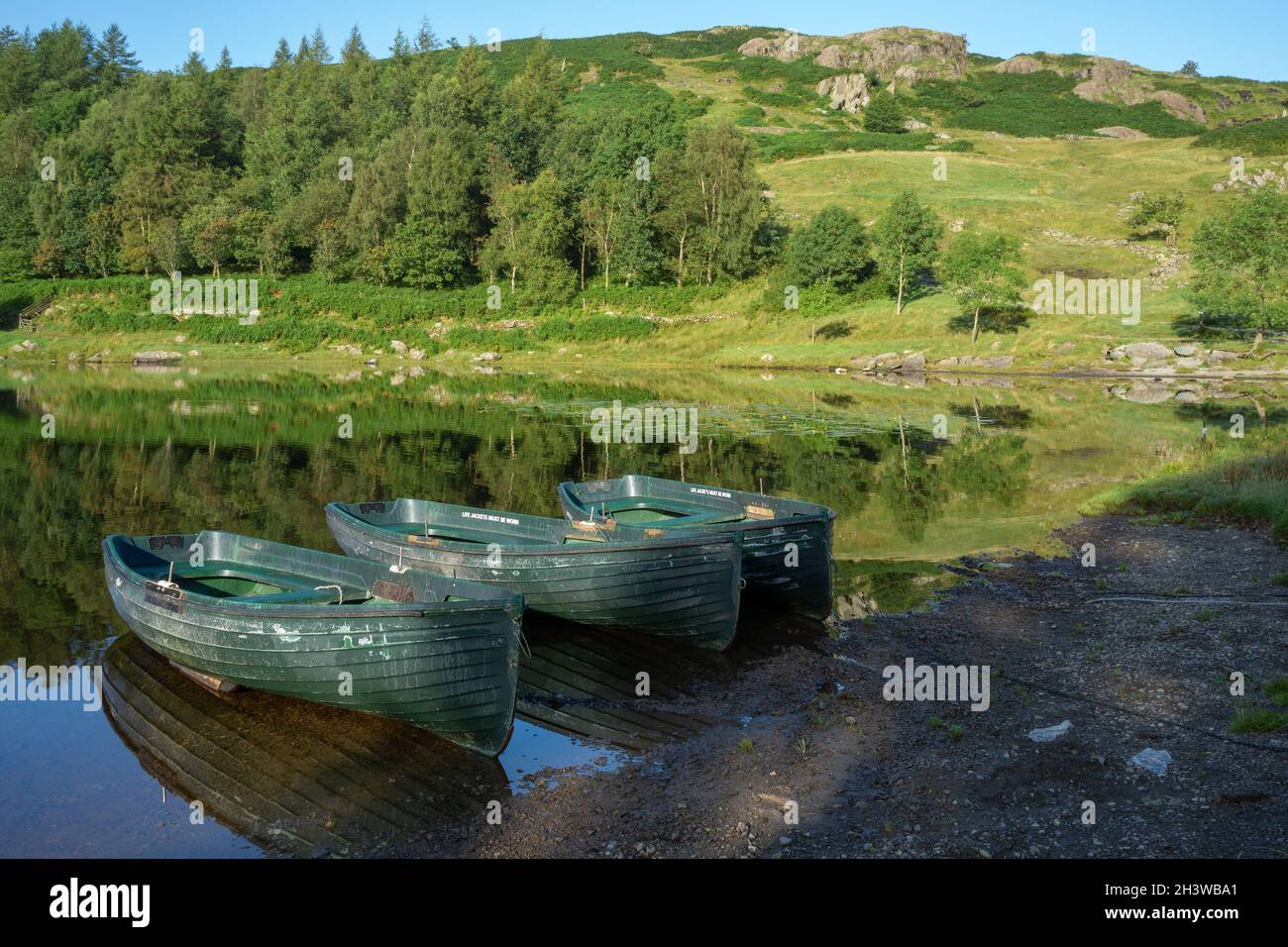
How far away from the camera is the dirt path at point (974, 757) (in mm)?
9156

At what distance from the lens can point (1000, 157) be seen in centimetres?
11519

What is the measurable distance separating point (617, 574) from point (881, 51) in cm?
18307

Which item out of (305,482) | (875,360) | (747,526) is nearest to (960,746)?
(747,526)

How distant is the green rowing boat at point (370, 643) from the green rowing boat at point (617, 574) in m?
2.18

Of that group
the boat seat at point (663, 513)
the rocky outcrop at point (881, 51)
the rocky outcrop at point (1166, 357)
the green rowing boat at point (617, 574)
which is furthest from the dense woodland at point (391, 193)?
the rocky outcrop at point (881, 51)

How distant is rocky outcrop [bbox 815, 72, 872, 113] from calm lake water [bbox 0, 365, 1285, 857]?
97586 mm

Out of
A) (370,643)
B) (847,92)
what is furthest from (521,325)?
(847,92)

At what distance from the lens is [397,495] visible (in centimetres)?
2836

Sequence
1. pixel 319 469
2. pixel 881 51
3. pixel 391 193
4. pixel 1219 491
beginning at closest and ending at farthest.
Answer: pixel 1219 491, pixel 319 469, pixel 391 193, pixel 881 51

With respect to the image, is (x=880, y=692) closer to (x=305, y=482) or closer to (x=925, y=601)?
(x=925, y=601)

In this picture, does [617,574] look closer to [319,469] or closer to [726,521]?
[726,521]

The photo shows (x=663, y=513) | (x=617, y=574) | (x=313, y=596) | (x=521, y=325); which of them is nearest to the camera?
(x=313, y=596)

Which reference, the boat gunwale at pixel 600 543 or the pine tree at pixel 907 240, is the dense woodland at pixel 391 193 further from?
the boat gunwale at pixel 600 543
